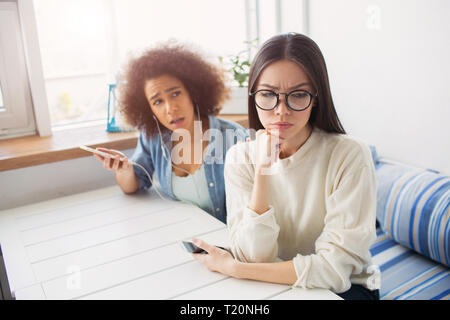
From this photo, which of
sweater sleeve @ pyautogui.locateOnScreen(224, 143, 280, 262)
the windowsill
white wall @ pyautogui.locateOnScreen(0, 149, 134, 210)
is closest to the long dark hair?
sweater sleeve @ pyautogui.locateOnScreen(224, 143, 280, 262)

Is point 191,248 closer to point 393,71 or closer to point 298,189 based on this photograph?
point 298,189

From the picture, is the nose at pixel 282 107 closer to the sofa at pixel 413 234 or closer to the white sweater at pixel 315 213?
the white sweater at pixel 315 213

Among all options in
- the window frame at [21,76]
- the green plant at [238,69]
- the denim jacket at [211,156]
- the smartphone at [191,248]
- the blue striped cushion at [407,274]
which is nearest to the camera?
the smartphone at [191,248]

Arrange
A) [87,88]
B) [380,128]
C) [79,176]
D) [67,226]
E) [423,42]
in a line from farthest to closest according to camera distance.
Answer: [87,88] < [380,128] < [79,176] < [423,42] < [67,226]

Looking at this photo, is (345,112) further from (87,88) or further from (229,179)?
(87,88)

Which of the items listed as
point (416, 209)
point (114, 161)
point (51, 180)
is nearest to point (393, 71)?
point (416, 209)

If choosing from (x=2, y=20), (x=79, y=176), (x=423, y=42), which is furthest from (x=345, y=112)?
(x=2, y=20)

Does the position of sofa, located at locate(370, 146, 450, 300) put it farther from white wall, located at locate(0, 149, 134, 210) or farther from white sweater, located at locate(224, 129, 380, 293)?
white wall, located at locate(0, 149, 134, 210)

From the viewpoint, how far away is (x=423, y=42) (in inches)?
61.9

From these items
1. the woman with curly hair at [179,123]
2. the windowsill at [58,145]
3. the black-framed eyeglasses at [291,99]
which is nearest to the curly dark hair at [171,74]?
the woman with curly hair at [179,123]

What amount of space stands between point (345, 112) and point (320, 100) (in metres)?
1.12

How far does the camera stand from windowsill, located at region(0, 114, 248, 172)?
59.3 inches

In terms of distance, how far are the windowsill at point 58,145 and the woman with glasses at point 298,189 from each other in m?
0.71

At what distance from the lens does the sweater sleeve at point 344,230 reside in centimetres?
91
